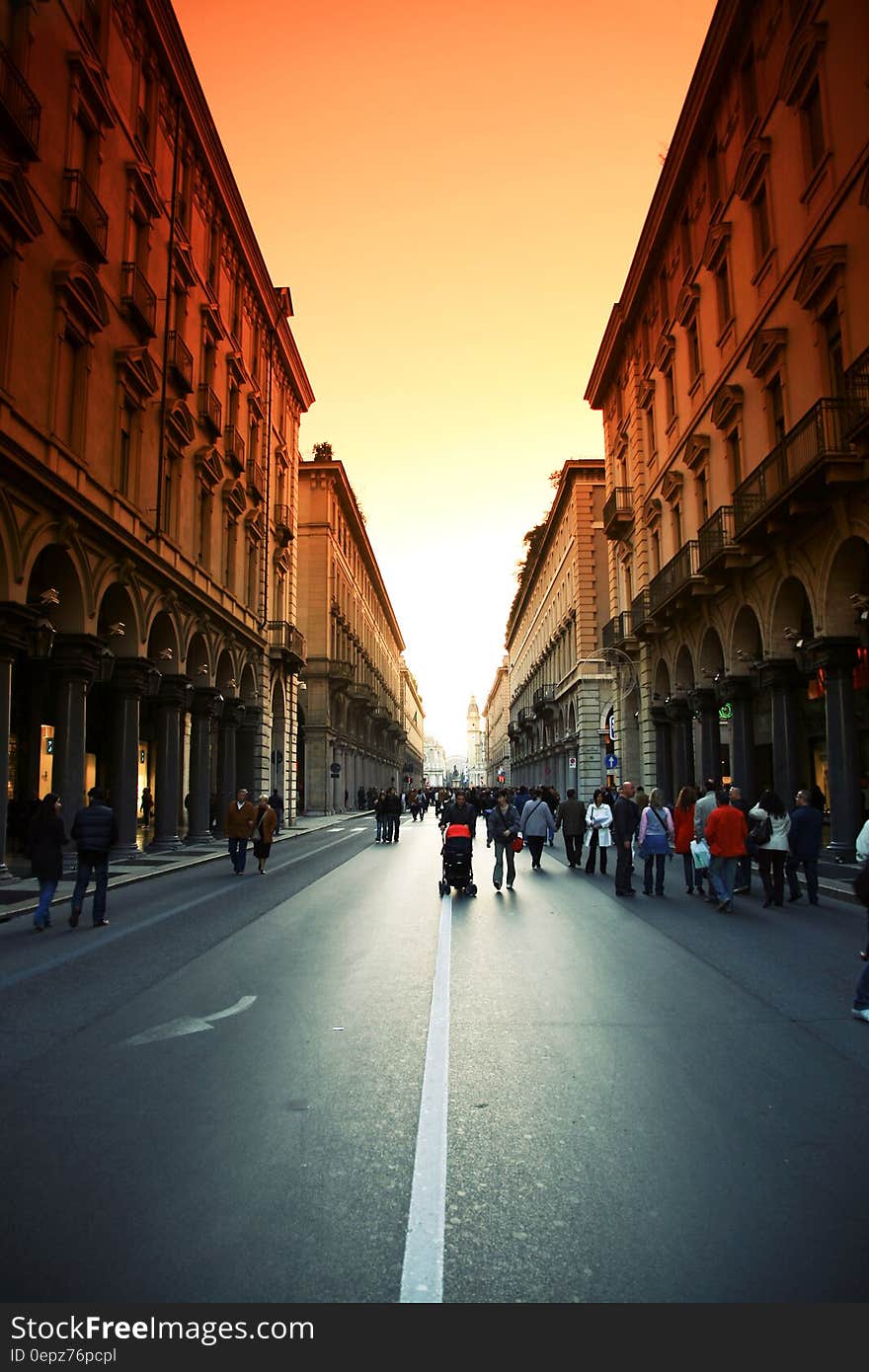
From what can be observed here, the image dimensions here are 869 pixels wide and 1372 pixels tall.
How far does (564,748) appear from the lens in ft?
173

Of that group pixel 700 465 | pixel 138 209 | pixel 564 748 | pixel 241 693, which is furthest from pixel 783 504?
pixel 564 748

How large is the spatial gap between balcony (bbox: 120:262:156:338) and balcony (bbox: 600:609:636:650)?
18.8 metres

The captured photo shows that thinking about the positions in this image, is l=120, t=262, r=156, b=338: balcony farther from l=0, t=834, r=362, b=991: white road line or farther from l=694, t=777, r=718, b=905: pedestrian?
l=694, t=777, r=718, b=905: pedestrian

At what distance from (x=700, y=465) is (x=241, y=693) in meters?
17.7

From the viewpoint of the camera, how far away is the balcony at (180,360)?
24672 millimetres

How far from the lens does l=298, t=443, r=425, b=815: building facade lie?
2068 inches

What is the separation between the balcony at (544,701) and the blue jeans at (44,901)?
4601 centimetres

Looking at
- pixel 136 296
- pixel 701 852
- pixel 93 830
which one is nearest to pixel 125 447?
pixel 136 296

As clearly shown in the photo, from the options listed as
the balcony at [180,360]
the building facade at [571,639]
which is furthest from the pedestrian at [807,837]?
the building facade at [571,639]

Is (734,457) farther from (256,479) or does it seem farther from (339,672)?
(339,672)

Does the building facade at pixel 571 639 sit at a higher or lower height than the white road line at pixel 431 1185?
higher

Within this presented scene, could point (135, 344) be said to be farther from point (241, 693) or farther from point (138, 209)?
point (241, 693)

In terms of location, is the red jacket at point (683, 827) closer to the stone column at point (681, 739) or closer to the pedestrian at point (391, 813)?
the stone column at point (681, 739)

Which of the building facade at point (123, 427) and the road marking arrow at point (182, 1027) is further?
the building facade at point (123, 427)
